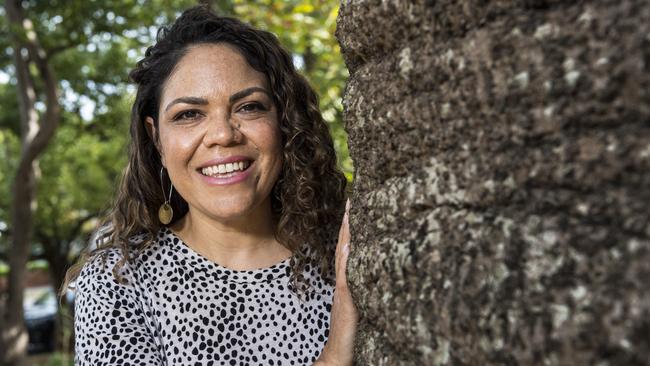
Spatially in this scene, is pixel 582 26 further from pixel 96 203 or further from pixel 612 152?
pixel 96 203

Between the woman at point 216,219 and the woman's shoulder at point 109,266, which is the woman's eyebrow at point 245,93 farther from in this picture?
the woman's shoulder at point 109,266

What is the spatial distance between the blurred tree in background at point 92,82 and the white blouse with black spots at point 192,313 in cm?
80

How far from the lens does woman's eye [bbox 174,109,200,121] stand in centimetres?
263

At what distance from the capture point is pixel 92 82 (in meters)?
13.2

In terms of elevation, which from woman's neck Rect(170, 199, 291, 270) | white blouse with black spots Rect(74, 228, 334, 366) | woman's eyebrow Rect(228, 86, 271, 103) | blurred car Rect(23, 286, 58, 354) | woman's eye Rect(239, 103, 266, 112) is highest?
woman's eyebrow Rect(228, 86, 271, 103)

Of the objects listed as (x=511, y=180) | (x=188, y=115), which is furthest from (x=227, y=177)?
(x=511, y=180)

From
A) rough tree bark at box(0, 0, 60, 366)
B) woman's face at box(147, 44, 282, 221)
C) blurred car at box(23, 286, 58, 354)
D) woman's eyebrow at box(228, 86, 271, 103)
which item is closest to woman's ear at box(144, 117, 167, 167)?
woman's face at box(147, 44, 282, 221)

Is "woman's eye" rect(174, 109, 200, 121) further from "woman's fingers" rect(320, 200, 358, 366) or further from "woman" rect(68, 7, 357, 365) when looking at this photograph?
"woman's fingers" rect(320, 200, 358, 366)

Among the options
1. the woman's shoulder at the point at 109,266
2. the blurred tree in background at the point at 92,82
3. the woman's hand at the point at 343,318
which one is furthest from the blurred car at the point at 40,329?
the woman's hand at the point at 343,318

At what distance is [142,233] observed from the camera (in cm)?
290

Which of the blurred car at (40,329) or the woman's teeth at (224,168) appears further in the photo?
the blurred car at (40,329)

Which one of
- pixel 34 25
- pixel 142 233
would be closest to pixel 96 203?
pixel 34 25

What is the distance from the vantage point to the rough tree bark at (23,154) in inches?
368

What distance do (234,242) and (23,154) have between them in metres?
7.71
